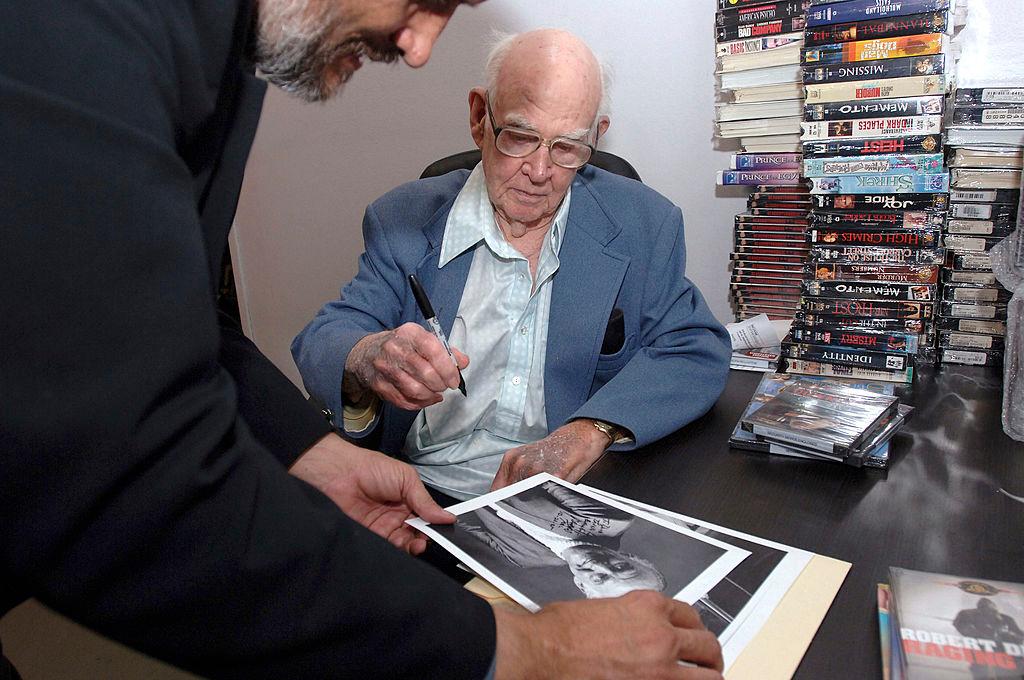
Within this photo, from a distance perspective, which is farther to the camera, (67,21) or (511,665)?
(511,665)

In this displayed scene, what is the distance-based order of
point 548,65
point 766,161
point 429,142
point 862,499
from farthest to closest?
point 429,142
point 766,161
point 548,65
point 862,499

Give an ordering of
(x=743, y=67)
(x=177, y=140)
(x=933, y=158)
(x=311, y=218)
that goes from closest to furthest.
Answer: (x=177, y=140)
(x=933, y=158)
(x=743, y=67)
(x=311, y=218)

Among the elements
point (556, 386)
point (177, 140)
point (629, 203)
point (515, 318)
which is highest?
point (177, 140)

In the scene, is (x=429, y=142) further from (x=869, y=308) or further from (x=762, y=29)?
(x=869, y=308)

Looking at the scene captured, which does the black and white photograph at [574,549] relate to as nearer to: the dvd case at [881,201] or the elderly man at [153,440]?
the elderly man at [153,440]

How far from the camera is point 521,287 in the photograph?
1496 millimetres

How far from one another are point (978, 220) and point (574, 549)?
1.13 meters

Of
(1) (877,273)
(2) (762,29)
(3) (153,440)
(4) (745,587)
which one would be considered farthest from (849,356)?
(3) (153,440)

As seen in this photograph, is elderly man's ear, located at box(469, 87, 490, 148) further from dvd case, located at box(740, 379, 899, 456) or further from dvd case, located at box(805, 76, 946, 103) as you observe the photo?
dvd case, located at box(740, 379, 899, 456)

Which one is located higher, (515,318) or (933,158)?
(933,158)

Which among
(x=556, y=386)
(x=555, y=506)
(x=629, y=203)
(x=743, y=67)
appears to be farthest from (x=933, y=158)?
(x=555, y=506)

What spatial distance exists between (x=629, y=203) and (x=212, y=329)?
115 centimetres

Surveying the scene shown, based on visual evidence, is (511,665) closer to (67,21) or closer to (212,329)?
(212,329)

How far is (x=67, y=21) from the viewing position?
47cm
